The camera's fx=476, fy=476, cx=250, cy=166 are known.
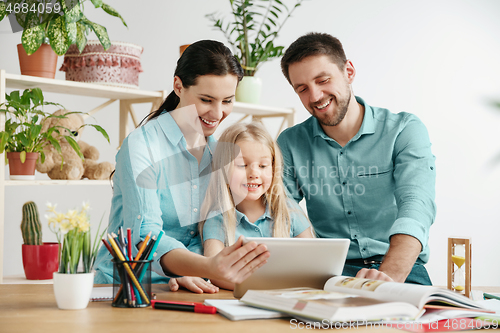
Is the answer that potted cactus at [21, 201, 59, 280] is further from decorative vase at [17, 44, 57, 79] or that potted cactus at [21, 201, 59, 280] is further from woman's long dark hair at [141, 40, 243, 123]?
woman's long dark hair at [141, 40, 243, 123]

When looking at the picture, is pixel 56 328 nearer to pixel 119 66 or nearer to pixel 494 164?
pixel 119 66

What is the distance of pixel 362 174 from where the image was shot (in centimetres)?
185

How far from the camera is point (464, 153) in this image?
132 inches

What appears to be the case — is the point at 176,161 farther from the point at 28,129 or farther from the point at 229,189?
the point at 28,129

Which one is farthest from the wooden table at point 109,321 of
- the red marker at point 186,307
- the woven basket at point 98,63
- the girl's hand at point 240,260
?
the woven basket at point 98,63

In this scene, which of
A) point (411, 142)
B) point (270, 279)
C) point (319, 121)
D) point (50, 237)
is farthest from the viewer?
point (50, 237)

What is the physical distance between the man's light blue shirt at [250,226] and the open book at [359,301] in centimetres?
58

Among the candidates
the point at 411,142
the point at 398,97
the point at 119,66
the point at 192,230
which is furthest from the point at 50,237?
the point at 398,97

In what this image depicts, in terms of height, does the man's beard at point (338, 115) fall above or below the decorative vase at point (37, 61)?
below

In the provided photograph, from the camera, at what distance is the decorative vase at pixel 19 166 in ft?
6.82

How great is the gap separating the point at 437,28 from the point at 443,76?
35 centimetres

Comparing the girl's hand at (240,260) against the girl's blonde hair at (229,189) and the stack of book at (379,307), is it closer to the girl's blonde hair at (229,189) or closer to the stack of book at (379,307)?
the stack of book at (379,307)

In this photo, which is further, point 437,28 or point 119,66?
point 437,28

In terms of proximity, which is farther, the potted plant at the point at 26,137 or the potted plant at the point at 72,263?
the potted plant at the point at 26,137
